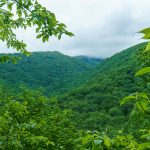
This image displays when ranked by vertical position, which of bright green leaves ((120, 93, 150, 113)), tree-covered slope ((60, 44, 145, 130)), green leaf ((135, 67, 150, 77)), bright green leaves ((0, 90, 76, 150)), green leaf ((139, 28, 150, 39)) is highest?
green leaf ((139, 28, 150, 39))

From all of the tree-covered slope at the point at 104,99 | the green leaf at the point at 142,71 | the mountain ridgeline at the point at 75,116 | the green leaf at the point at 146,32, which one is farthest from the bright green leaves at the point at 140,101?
the tree-covered slope at the point at 104,99

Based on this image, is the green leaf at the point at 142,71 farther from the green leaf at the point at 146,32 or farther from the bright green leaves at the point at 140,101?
the bright green leaves at the point at 140,101

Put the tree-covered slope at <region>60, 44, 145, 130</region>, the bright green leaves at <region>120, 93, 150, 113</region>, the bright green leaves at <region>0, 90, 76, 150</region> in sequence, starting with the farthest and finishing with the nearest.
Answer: the tree-covered slope at <region>60, 44, 145, 130</region> → the bright green leaves at <region>0, 90, 76, 150</region> → the bright green leaves at <region>120, 93, 150, 113</region>

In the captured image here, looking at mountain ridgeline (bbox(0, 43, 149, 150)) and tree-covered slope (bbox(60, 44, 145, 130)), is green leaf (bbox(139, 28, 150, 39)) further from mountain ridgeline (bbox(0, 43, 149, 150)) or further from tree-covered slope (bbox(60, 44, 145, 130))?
tree-covered slope (bbox(60, 44, 145, 130))

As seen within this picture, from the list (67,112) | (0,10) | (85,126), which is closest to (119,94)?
(85,126)

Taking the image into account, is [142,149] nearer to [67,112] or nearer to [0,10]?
[0,10]

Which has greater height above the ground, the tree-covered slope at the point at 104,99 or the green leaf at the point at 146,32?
the green leaf at the point at 146,32

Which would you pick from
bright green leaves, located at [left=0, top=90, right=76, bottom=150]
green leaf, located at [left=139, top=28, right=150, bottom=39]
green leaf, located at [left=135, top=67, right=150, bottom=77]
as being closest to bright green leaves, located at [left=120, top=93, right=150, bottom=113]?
green leaf, located at [left=135, top=67, right=150, bottom=77]

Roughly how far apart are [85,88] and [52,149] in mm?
128139

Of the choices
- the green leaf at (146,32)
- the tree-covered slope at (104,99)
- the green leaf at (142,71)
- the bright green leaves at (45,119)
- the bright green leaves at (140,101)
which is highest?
the green leaf at (146,32)

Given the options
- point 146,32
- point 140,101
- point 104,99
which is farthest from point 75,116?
point 146,32

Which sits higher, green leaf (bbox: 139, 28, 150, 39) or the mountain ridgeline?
green leaf (bbox: 139, 28, 150, 39)

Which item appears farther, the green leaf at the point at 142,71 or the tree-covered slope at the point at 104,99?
the tree-covered slope at the point at 104,99

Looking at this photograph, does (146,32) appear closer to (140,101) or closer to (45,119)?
(140,101)
